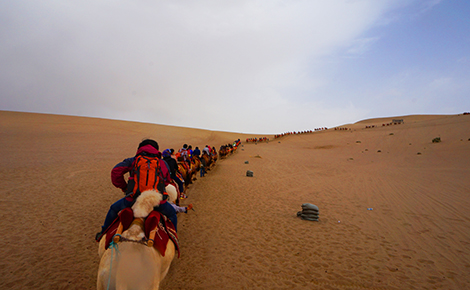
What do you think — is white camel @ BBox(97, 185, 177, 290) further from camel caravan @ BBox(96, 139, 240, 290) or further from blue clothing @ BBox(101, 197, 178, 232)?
blue clothing @ BBox(101, 197, 178, 232)

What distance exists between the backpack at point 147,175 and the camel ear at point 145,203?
1.53 ft

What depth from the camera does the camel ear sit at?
8.70ft

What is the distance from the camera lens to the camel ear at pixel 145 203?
8.70ft

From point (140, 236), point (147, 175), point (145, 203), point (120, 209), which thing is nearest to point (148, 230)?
point (140, 236)

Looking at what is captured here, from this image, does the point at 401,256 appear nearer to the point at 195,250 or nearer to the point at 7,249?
the point at 195,250

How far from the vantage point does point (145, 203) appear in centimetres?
272

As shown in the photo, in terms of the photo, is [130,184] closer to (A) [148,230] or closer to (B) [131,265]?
(A) [148,230]

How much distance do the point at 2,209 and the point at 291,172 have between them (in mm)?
16155

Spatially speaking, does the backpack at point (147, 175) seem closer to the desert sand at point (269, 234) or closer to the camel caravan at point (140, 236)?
the camel caravan at point (140, 236)

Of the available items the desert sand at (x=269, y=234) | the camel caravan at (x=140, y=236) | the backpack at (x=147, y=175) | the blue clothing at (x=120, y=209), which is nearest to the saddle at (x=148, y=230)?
the camel caravan at (x=140, y=236)

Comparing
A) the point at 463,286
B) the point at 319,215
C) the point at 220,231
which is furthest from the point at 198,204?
the point at 463,286

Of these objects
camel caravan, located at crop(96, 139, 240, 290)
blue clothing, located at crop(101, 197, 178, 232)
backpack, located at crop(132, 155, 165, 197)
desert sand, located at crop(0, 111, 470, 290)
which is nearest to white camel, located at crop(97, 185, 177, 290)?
camel caravan, located at crop(96, 139, 240, 290)

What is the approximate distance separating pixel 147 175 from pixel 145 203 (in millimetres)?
684

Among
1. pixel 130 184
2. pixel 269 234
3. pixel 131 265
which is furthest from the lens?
pixel 269 234
